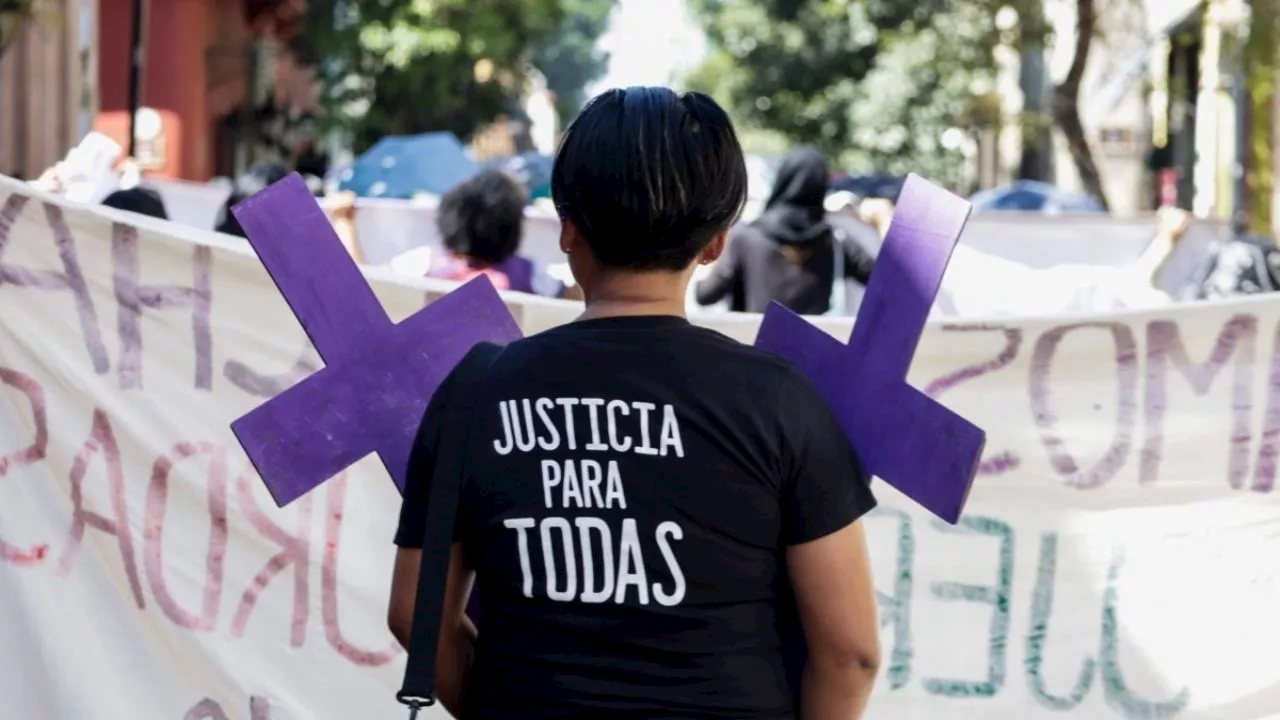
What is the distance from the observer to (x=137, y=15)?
13.5 m

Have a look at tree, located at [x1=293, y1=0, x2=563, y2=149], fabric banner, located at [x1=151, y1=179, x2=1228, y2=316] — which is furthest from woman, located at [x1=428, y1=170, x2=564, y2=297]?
tree, located at [x1=293, y1=0, x2=563, y2=149]

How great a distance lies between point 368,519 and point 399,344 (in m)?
1.03

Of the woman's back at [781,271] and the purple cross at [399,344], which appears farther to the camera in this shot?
the woman's back at [781,271]

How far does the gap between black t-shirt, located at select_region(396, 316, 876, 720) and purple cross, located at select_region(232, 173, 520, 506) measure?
484 millimetres

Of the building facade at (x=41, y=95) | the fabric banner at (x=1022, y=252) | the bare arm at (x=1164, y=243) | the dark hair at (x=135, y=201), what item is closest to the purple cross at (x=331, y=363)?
the dark hair at (x=135, y=201)

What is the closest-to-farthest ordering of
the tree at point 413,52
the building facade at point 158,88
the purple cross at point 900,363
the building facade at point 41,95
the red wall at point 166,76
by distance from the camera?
the purple cross at point 900,363 → the building facade at point 41,95 → the building facade at point 158,88 → the red wall at point 166,76 → the tree at point 413,52

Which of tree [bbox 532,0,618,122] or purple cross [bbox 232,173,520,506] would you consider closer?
purple cross [bbox 232,173,520,506]

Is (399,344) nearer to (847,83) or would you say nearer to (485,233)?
(485,233)

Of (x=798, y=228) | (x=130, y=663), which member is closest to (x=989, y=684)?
(x=130, y=663)

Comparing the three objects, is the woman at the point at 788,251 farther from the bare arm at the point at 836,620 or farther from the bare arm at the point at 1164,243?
the bare arm at the point at 836,620

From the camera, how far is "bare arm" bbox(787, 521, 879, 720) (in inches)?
89.1

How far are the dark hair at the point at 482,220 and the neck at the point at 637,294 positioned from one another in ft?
10.2

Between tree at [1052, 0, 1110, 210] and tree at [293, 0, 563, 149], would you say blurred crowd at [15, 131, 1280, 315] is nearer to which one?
tree at [1052, 0, 1110, 210]

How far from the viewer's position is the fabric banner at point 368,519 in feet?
11.9
